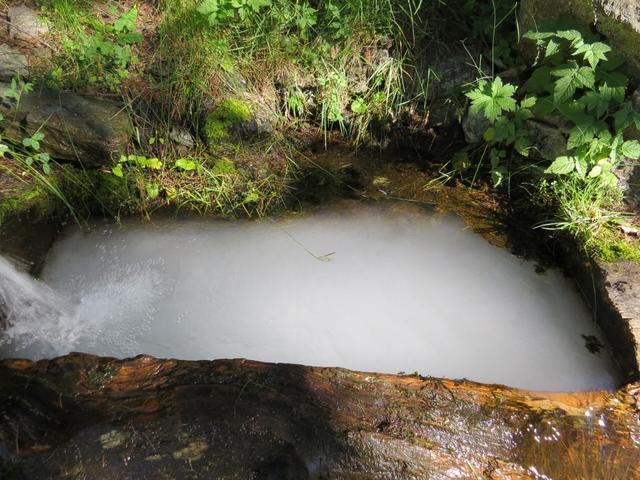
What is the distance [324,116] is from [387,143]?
1.61 ft

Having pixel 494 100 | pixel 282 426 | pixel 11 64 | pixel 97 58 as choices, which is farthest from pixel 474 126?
pixel 11 64

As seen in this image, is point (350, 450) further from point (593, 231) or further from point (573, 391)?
point (593, 231)

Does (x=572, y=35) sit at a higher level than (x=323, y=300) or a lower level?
higher

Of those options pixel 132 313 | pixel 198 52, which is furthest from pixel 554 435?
pixel 198 52

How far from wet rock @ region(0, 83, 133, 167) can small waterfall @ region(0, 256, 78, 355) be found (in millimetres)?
823

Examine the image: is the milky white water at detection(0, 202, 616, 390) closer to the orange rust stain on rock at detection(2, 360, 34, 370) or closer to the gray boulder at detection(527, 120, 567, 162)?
the orange rust stain on rock at detection(2, 360, 34, 370)

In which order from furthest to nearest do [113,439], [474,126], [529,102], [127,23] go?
[127,23]
[474,126]
[529,102]
[113,439]

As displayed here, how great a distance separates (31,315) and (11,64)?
1856mm

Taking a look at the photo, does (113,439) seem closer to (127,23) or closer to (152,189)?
(152,189)

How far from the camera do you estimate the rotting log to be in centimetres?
175

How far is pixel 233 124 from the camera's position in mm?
3547

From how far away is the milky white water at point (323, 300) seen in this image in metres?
2.57

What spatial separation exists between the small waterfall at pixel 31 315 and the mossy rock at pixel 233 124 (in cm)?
139

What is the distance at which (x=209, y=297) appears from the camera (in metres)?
2.86
